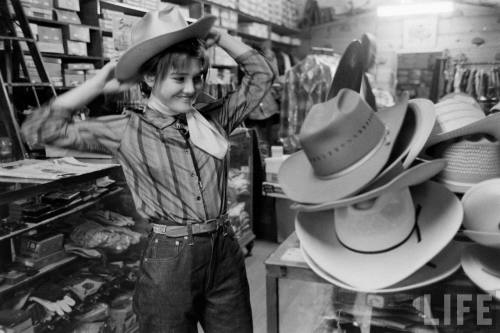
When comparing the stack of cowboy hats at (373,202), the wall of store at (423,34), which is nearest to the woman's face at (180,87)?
the stack of cowboy hats at (373,202)

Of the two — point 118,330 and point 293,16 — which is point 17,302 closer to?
point 118,330

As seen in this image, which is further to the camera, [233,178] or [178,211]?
[233,178]

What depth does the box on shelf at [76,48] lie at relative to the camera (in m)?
3.32

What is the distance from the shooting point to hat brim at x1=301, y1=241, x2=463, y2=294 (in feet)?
2.80

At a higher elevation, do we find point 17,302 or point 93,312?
point 17,302

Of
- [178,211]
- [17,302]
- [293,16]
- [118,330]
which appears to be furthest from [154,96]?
[293,16]

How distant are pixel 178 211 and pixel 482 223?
862 mm

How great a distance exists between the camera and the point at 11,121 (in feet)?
7.80

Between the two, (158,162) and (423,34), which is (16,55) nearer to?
(158,162)

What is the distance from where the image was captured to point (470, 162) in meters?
1.03

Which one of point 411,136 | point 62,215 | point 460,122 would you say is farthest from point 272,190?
point 411,136

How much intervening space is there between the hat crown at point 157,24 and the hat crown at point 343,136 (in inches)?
24.7

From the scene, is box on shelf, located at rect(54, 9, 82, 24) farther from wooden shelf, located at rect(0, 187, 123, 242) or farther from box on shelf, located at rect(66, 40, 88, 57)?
wooden shelf, located at rect(0, 187, 123, 242)

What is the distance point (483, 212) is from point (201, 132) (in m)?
0.85
